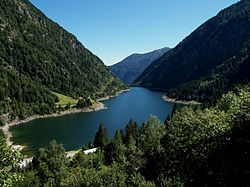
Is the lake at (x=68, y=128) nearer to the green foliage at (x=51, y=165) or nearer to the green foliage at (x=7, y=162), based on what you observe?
the green foliage at (x=51, y=165)

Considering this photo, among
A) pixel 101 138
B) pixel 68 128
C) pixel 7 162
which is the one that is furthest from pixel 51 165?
pixel 68 128

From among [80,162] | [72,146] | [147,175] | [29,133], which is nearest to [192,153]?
[147,175]

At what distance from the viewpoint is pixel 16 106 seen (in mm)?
178875

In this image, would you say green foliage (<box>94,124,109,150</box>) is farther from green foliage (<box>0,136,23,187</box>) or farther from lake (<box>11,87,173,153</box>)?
green foliage (<box>0,136,23,187</box>)

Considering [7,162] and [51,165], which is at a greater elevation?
[7,162]

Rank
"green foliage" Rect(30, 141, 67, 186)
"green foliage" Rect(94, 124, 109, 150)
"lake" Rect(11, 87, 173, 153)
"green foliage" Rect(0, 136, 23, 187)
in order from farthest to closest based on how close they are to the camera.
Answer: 1. "lake" Rect(11, 87, 173, 153)
2. "green foliage" Rect(94, 124, 109, 150)
3. "green foliage" Rect(30, 141, 67, 186)
4. "green foliage" Rect(0, 136, 23, 187)

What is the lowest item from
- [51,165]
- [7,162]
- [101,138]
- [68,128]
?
[68,128]

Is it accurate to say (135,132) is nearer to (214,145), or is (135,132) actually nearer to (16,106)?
(214,145)

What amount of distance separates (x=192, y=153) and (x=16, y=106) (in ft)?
546

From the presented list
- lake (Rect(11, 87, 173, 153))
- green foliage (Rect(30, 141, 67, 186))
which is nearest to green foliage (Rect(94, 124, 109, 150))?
green foliage (Rect(30, 141, 67, 186))

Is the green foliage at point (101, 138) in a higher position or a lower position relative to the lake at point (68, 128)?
higher

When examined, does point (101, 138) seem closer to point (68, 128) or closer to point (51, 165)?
point (51, 165)

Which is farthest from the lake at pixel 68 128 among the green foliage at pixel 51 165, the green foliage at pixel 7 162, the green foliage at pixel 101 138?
the green foliage at pixel 7 162

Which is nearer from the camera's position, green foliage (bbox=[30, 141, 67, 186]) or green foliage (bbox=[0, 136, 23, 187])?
green foliage (bbox=[0, 136, 23, 187])
